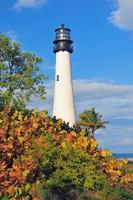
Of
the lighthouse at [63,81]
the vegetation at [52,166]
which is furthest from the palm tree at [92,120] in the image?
the vegetation at [52,166]

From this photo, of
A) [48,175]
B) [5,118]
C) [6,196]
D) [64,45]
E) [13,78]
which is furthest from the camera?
[64,45]

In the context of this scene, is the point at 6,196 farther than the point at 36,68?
No

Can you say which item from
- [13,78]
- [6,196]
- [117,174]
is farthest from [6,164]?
[13,78]

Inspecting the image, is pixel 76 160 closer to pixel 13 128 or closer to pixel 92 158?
pixel 92 158

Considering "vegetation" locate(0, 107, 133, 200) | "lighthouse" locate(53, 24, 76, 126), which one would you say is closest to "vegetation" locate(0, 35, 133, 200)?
"vegetation" locate(0, 107, 133, 200)

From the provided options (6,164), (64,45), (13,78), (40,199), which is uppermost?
(64,45)

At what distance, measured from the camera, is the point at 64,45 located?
204 feet

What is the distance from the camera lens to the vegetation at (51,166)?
16.4 metres

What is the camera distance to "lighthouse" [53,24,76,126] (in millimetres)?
61594

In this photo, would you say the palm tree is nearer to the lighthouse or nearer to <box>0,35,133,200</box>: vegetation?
the lighthouse

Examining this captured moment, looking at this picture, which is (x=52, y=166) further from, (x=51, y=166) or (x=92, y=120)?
(x=92, y=120)

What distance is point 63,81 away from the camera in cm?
6200

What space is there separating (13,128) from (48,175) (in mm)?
2060

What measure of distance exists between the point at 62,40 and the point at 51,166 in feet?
148
